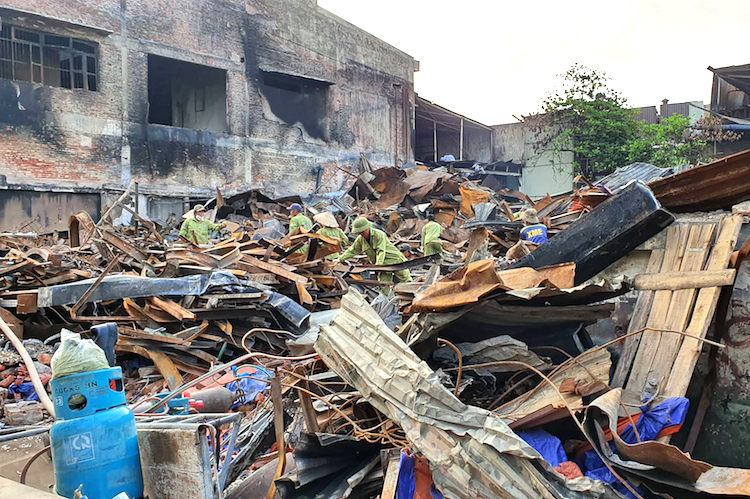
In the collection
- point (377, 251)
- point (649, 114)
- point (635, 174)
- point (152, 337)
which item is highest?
point (649, 114)

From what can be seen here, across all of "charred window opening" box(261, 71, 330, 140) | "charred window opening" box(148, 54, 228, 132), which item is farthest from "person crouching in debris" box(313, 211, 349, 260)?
"charred window opening" box(261, 71, 330, 140)

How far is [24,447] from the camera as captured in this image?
394 centimetres

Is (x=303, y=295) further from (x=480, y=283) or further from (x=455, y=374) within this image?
(x=480, y=283)

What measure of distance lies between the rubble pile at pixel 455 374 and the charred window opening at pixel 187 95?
42.0ft

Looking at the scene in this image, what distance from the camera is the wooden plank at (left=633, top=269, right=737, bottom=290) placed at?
9.71 ft

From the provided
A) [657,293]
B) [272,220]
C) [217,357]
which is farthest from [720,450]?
[272,220]

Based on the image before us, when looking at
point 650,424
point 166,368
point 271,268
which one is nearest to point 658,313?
point 650,424

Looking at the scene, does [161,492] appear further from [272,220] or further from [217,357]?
[272,220]

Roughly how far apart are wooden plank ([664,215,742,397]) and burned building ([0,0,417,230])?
14.5m

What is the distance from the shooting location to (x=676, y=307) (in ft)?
10.0

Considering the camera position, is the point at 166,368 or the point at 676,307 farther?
the point at 166,368

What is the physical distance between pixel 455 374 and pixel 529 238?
4743mm

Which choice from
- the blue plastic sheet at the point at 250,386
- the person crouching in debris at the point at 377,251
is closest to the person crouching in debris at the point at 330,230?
the person crouching in debris at the point at 377,251

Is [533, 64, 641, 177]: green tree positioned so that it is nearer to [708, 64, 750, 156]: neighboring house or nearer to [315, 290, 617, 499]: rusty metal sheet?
[708, 64, 750, 156]: neighboring house
